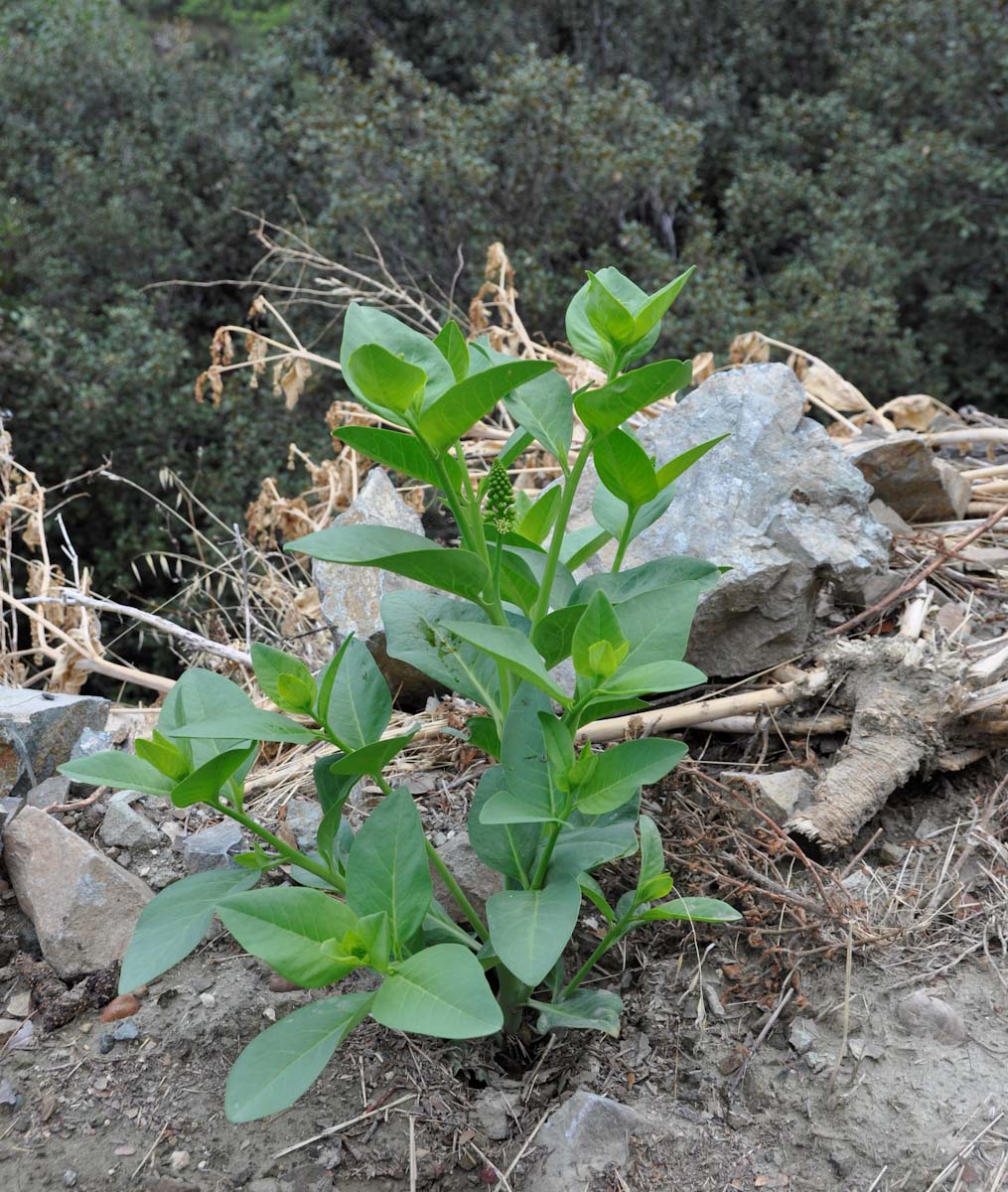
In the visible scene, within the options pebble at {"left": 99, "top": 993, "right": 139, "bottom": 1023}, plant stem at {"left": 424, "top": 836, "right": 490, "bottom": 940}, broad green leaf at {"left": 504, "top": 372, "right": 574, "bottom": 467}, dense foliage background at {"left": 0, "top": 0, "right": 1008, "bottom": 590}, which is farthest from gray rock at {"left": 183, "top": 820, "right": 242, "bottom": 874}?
dense foliage background at {"left": 0, "top": 0, "right": 1008, "bottom": 590}

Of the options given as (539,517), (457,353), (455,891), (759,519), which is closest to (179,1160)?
(455,891)

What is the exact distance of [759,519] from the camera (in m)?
2.19

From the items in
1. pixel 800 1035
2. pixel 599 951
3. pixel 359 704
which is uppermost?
pixel 359 704

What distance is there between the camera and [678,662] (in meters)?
1.18

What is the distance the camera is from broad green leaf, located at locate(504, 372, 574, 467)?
1314 millimetres

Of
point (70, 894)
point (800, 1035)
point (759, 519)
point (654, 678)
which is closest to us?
point (654, 678)

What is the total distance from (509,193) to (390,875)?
638 cm

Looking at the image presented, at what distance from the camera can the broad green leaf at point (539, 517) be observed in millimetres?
1454

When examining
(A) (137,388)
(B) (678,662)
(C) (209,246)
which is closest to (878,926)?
(B) (678,662)

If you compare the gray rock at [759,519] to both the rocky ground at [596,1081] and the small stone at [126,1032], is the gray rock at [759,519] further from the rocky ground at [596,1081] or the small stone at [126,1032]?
the small stone at [126,1032]

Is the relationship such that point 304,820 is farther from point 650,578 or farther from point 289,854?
point 650,578

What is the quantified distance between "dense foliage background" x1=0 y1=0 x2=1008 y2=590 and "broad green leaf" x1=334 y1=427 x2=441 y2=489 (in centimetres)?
534

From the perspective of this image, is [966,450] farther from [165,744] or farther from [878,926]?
[165,744]

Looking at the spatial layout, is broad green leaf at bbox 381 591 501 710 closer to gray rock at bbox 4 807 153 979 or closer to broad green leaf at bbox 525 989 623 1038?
broad green leaf at bbox 525 989 623 1038
